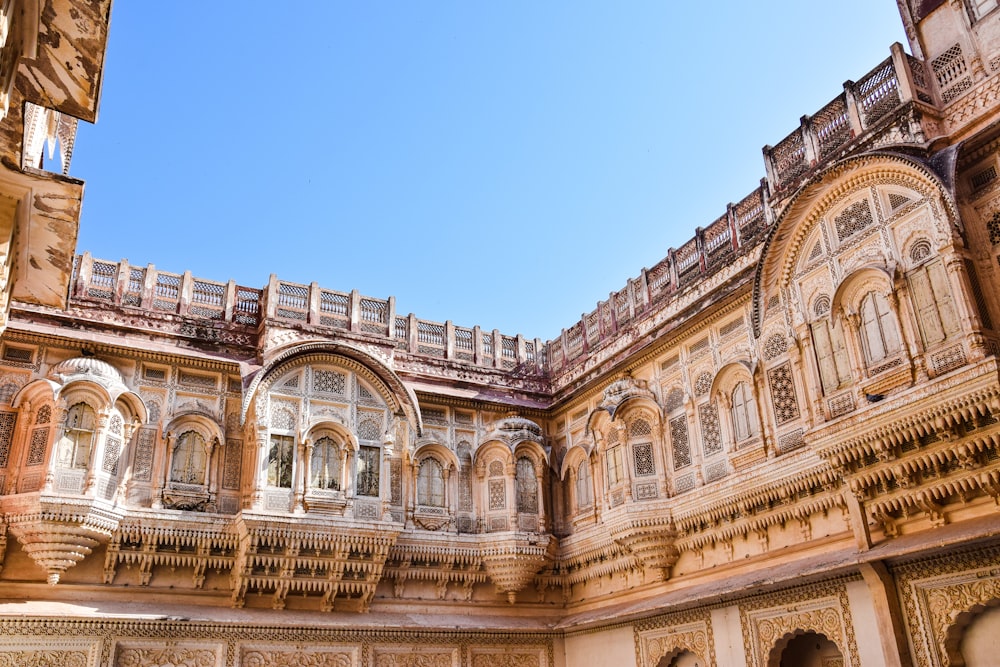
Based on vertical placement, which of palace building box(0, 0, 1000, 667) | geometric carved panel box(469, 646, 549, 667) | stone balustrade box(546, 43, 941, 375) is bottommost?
geometric carved panel box(469, 646, 549, 667)

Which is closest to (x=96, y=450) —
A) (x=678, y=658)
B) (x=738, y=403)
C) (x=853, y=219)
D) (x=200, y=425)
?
(x=200, y=425)

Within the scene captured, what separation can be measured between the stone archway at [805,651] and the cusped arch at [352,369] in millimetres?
5614

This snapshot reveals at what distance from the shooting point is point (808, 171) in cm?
983

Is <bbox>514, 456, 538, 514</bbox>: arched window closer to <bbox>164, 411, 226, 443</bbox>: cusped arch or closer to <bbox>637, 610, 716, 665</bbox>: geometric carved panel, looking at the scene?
<bbox>637, 610, 716, 665</bbox>: geometric carved panel

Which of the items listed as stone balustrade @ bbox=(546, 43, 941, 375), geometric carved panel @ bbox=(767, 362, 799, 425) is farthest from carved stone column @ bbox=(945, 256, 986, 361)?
geometric carved panel @ bbox=(767, 362, 799, 425)

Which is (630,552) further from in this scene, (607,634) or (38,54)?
(38,54)

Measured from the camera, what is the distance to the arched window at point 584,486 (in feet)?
41.3

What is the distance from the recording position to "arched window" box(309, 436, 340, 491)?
11758 mm

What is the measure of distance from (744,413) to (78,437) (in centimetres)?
801

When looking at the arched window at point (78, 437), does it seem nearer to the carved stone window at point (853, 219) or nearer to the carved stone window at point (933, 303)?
the carved stone window at point (853, 219)

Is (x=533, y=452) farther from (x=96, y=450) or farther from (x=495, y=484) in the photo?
(x=96, y=450)

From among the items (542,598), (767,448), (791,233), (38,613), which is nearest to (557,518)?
(542,598)

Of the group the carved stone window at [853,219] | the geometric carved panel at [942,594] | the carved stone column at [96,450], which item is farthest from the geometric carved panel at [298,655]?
the carved stone window at [853,219]

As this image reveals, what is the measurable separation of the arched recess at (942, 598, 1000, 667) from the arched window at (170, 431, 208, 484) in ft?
28.6
